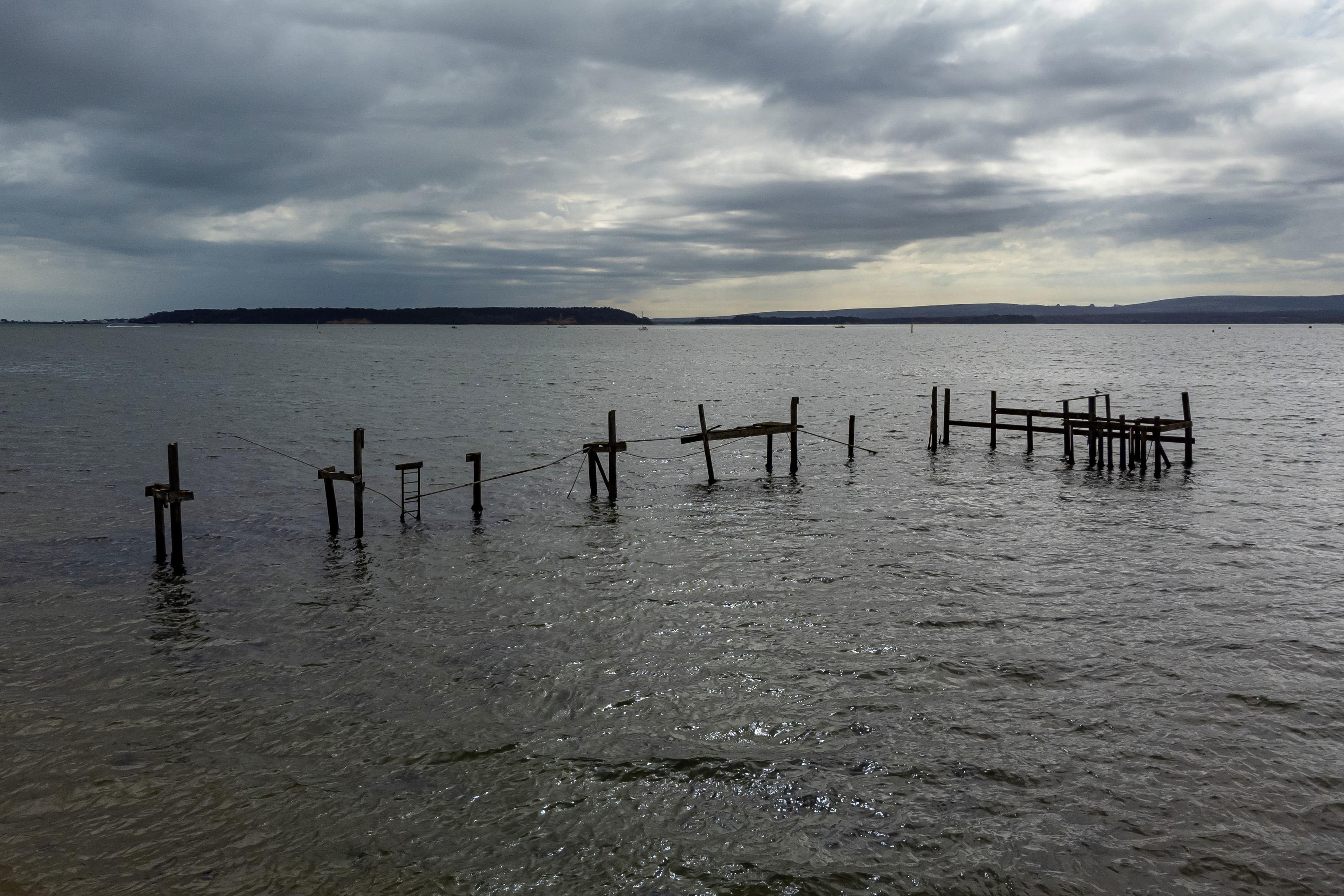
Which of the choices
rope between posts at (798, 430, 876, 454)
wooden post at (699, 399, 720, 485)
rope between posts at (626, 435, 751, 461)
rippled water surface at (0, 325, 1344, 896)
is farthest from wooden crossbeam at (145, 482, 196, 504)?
rope between posts at (798, 430, 876, 454)

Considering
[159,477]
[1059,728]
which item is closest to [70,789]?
[1059,728]

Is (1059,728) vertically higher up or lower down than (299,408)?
lower down

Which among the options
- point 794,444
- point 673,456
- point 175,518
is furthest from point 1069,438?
point 175,518

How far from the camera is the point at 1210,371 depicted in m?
94.4

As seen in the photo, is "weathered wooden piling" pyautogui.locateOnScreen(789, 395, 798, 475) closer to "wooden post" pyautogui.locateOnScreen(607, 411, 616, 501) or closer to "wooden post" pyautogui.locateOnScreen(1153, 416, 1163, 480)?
"wooden post" pyautogui.locateOnScreen(607, 411, 616, 501)

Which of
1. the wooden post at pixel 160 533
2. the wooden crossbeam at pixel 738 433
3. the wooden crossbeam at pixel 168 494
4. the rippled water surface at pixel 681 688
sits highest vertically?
the wooden crossbeam at pixel 738 433

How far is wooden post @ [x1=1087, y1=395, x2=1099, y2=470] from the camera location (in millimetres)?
31047

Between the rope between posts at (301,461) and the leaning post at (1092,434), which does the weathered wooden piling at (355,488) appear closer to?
the rope between posts at (301,461)

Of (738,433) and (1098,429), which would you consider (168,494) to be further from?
(1098,429)

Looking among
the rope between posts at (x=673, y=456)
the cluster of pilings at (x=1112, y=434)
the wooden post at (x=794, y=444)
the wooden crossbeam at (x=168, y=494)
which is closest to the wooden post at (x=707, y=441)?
the wooden post at (x=794, y=444)

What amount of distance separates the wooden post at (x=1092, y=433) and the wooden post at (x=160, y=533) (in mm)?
29281

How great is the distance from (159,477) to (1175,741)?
1218 inches

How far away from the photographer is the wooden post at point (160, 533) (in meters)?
18.5

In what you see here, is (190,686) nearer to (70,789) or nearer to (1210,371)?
(70,789)
